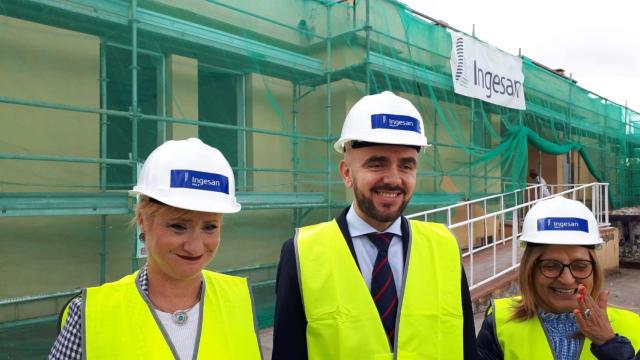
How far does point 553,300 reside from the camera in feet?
6.22

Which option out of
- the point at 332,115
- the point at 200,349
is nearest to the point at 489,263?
the point at 332,115

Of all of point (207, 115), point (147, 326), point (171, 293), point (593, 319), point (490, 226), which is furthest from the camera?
point (490, 226)

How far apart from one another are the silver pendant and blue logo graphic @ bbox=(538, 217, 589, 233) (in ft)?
4.60

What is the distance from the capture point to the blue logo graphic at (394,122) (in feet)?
5.96

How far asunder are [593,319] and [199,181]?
145 centimetres

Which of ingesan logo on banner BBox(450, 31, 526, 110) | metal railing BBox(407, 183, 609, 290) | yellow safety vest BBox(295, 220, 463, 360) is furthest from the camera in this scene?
ingesan logo on banner BBox(450, 31, 526, 110)

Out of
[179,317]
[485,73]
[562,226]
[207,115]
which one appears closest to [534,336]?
[562,226]

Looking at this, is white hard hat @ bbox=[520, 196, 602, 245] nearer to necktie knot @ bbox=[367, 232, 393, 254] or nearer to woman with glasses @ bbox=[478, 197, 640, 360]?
woman with glasses @ bbox=[478, 197, 640, 360]

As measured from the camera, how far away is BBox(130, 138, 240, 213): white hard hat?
151 centimetres

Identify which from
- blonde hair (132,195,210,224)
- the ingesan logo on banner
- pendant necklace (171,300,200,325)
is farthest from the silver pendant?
the ingesan logo on banner

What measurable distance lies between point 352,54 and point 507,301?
5.74 m

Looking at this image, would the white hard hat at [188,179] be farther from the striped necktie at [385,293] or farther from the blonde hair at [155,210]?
the striped necktie at [385,293]

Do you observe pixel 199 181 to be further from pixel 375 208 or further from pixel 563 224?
pixel 563 224

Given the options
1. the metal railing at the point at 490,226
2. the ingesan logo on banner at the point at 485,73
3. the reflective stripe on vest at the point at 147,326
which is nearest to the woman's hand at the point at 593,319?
the reflective stripe on vest at the point at 147,326
